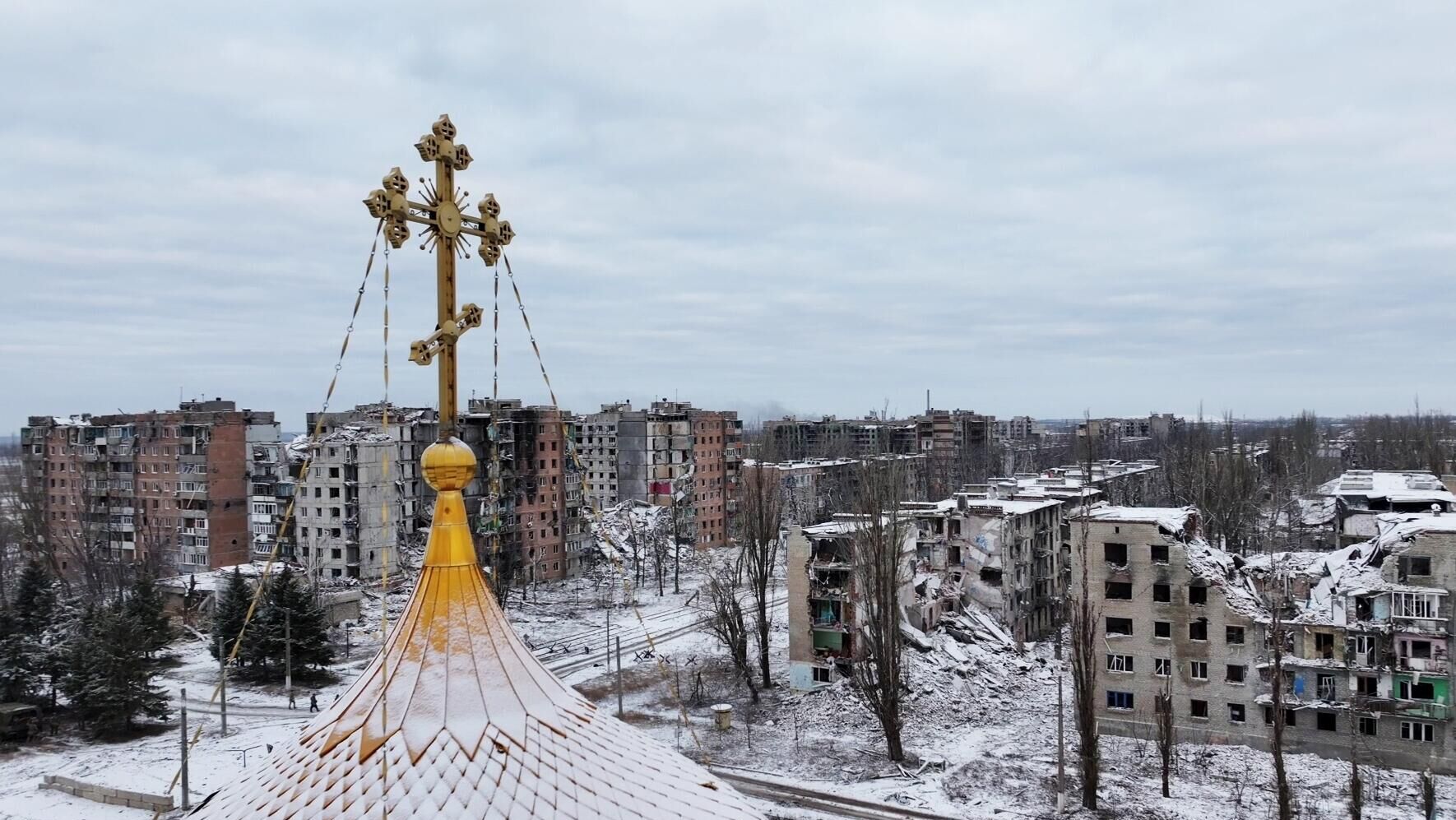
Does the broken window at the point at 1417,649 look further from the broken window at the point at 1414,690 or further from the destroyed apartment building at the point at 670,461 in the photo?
the destroyed apartment building at the point at 670,461

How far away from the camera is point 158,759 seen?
30.6 meters

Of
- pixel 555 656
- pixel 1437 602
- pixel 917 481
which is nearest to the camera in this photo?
pixel 1437 602

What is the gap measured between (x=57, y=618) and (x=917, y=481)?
220 feet

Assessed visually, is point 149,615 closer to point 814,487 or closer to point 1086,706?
point 1086,706

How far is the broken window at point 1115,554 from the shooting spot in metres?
32.3

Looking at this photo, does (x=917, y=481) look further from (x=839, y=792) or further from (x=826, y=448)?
(x=839, y=792)

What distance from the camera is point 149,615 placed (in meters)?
37.2

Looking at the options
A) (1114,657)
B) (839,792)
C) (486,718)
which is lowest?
(839,792)

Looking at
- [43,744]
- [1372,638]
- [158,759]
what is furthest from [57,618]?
[1372,638]

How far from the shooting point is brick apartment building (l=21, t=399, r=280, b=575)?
58.2 metres

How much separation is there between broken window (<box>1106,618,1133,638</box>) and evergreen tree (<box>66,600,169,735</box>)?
35129mm

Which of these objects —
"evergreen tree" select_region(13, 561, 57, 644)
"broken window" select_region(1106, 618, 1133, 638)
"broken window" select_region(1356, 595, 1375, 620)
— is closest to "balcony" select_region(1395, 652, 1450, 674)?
"broken window" select_region(1356, 595, 1375, 620)

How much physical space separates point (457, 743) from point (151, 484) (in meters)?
65.3

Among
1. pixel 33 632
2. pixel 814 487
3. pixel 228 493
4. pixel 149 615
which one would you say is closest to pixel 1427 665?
pixel 149 615
